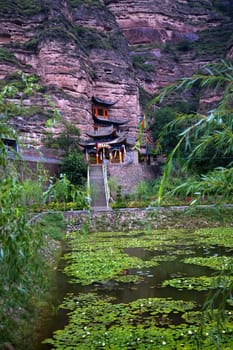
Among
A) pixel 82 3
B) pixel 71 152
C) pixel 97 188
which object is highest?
pixel 82 3

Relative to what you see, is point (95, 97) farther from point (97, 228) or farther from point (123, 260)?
point (123, 260)

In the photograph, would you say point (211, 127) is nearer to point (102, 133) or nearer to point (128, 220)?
point (128, 220)

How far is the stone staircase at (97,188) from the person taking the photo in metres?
23.8

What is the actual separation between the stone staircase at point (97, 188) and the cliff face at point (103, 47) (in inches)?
212

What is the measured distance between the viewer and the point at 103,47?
41.5m

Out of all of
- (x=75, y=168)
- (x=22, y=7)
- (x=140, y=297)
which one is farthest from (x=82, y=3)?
(x=140, y=297)

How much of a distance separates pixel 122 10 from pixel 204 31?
12.3 metres

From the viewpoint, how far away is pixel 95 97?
39.1 meters

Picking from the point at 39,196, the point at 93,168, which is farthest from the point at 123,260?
the point at 93,168

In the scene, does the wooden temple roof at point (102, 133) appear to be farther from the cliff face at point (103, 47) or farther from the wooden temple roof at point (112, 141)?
the cliff face at point (103, 47)

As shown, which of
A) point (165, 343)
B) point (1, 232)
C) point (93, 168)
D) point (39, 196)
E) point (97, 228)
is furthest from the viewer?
point (93, 168)

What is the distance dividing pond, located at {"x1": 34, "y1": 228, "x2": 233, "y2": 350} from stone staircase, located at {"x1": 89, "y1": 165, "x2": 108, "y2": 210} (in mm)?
10237

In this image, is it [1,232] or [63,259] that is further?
[63,259]

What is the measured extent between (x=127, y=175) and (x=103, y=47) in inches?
710
